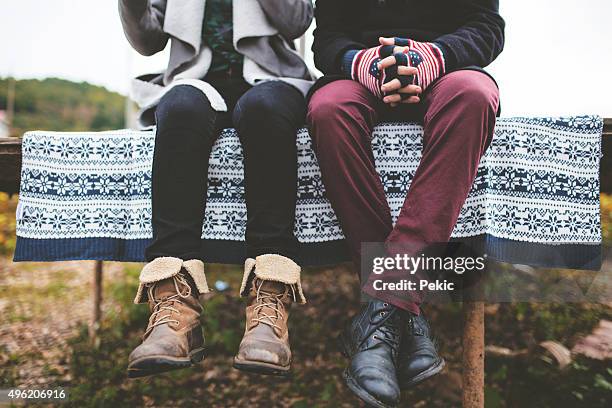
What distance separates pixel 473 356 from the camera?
1.17m

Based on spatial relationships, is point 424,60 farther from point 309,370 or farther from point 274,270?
point 309,370

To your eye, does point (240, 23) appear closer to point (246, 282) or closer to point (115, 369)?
point (246, 282)

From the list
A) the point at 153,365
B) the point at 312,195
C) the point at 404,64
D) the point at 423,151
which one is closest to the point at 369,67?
the point at 404,64

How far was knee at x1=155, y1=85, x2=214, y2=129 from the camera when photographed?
1091 millimetres

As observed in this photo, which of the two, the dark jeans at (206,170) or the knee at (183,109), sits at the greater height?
the knee at (183,109)

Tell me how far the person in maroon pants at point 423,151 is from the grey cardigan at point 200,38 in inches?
7.0

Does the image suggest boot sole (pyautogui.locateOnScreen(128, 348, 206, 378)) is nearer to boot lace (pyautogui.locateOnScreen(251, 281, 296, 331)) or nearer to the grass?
boot lace (pyautogui.locateOnScreen(251, 281, 296, 331))

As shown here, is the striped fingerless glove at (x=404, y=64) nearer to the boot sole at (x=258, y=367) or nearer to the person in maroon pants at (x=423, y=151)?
the person in maroon pants at (x=423, y=151)

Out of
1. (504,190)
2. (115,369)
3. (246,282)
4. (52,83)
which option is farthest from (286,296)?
(52,83)

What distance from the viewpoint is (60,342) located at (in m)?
1.97

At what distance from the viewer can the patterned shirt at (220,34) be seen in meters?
1.44

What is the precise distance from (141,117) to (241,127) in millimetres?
408

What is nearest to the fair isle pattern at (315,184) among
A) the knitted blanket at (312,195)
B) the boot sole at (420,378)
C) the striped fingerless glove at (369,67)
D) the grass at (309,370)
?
the knitted blanket at (312,195)

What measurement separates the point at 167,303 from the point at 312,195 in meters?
0.47
